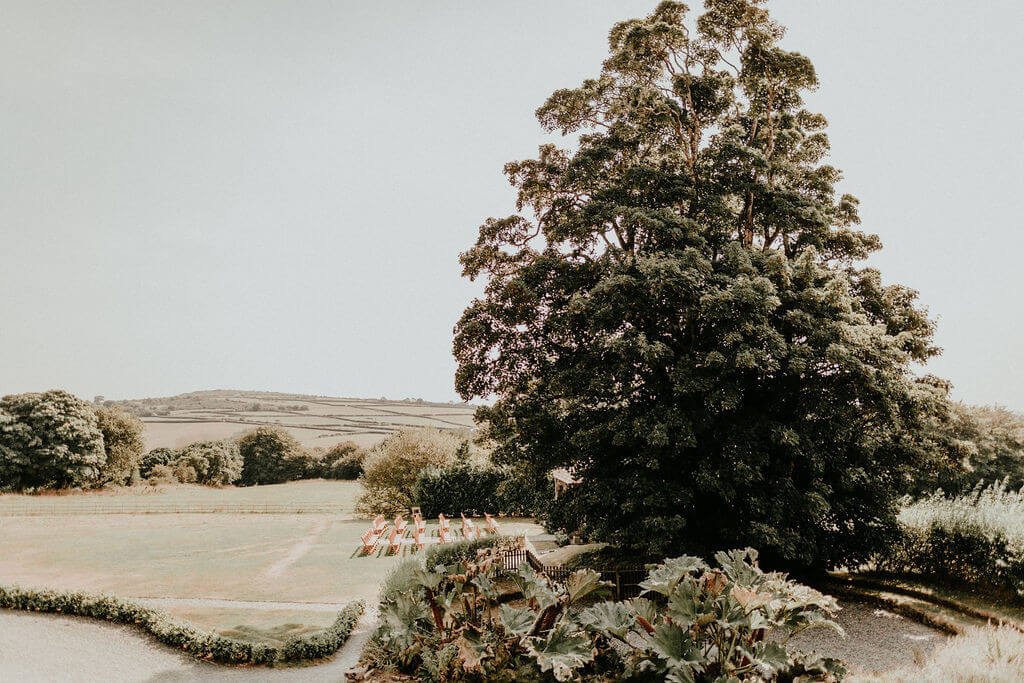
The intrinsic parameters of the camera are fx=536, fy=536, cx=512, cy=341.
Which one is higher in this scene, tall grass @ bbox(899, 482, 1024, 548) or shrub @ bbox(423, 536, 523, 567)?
tall grass @ bbox(899, 482, 1024, 548)

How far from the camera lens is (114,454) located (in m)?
55.8

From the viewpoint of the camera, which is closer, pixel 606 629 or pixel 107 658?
pixel 606 629

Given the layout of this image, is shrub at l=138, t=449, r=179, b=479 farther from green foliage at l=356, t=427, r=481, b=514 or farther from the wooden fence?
the wooden fence

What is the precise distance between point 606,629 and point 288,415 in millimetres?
110867

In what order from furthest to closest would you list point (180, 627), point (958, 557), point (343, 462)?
point (343, 462), point (958, 557), point (180, 627)

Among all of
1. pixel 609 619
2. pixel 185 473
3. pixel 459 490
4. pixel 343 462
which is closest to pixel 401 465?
pixel 459 490

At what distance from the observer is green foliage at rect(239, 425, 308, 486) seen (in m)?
73.2

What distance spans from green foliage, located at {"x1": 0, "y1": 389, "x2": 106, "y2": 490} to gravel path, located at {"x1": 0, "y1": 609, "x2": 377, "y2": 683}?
44.6 metres

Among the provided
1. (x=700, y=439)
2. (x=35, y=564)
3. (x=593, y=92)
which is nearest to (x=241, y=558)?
(x=35, y=564)

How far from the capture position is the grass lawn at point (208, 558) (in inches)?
696

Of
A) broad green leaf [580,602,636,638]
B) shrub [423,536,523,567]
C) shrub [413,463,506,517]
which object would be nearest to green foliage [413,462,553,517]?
shrub [413,463,506,517]

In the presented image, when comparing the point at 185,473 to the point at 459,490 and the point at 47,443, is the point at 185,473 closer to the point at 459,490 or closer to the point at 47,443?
the point at 47,443

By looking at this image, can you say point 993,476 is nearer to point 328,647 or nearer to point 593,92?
point 593,92

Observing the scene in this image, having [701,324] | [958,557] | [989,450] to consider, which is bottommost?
[958,557]
